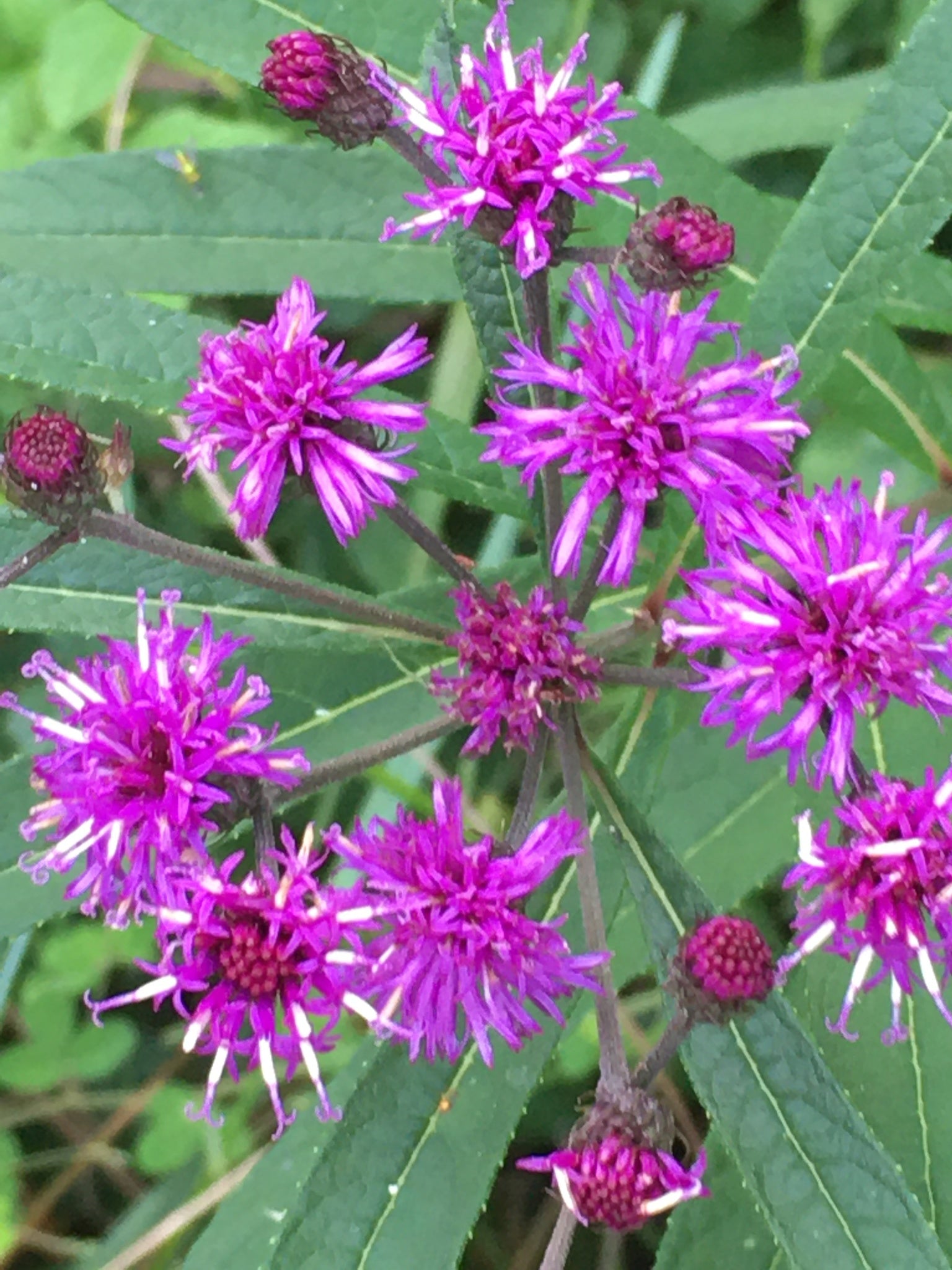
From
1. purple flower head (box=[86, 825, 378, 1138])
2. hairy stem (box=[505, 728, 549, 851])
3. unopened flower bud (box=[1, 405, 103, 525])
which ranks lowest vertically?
purple flower head (box=[86, 825, 378, 1138])

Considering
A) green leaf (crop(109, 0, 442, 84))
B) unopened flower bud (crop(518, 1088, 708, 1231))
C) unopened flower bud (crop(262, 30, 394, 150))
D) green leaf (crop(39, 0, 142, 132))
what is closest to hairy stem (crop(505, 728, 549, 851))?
unopened flower bud (crop(518, 1088, 708, 1231))

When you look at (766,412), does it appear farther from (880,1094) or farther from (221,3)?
(221,3)

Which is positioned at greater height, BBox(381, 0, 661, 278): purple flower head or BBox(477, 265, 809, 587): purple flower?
BBox(381, 0, 661, 278): purple flower head

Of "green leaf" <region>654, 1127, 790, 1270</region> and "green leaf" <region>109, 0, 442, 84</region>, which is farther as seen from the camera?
"green leaf" <region>109, 0, 442, 84</region>

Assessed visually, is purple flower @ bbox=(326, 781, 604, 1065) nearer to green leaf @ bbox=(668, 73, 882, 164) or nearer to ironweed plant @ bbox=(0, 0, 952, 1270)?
ironweed plant @ bbox=(0, 0, 952, 1270)

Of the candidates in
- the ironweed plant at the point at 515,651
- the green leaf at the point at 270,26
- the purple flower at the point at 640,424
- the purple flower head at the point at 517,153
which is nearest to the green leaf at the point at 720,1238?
the ironweed plant at the point at 515,651

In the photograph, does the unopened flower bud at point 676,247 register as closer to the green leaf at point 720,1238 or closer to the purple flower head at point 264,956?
the purple flower head at point 264,956

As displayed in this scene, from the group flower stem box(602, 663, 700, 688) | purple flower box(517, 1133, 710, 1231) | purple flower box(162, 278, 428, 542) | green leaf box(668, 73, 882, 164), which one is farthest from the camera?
green leaf box(668, 73, 882, 164)

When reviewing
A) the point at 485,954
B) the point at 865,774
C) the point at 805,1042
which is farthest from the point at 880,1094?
the point at 485,954
